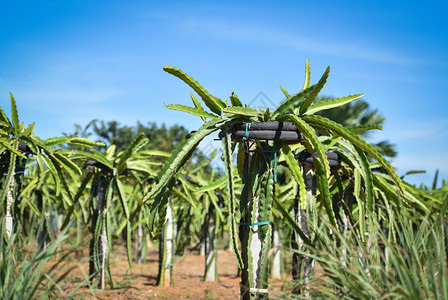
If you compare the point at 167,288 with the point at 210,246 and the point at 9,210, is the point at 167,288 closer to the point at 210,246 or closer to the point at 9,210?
the point at 210,246

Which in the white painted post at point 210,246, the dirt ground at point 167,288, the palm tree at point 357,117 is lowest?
the dirt ground at point 167,288

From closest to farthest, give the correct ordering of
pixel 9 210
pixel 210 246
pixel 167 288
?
pixel 9 210 < pixel 167 288 < pixel 210 246

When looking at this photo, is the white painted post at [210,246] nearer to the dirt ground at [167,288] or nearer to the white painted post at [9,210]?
the dirt ground at [167,288]

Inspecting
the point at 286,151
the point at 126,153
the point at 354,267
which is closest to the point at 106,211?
the point at 126,153

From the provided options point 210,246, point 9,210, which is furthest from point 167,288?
point 9,210


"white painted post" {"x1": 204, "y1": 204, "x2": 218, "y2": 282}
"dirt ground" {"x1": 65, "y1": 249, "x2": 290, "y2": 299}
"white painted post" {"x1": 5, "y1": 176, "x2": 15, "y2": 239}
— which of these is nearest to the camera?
"white painted post" {"x1": 5, "y1": 176, "x2": 15, "y2": 239}

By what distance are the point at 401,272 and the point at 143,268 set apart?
35.1 feet

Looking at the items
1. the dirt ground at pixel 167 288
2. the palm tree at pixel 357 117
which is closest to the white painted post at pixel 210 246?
the dirt ground at pixel 167 288

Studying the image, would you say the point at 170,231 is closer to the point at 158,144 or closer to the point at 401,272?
the point at 401,272

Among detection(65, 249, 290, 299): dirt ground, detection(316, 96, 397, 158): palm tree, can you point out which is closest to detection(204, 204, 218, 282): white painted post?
detection(65, 249, 290, 299): dirt ground

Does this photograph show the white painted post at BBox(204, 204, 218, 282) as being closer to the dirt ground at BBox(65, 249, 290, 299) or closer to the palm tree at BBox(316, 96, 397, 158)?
the dirt ground at BBox(65, 249, 290, 299)

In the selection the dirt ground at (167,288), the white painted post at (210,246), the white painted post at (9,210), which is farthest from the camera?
the white painted post at (210,246)

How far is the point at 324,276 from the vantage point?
2.62 m

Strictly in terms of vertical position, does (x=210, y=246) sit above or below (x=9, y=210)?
below
